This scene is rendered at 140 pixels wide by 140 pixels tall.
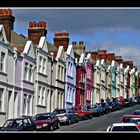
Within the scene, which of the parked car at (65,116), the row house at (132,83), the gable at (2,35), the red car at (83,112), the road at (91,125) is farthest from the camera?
the row house at (132,83)

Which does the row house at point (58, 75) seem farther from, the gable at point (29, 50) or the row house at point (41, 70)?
the gable at point (29, 50)

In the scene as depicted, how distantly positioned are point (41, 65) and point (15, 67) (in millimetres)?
6450

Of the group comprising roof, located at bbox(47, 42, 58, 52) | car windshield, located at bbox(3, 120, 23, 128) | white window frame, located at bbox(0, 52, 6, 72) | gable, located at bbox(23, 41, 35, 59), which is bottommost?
car windshield, located at bbox(3, 120, 23, 128)

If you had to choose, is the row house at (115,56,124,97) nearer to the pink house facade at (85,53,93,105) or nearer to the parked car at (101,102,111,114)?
the pink house facade at (85,53,93,105)

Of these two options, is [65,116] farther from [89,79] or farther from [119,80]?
[119,80]

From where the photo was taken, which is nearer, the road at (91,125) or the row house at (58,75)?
the road at (91,125)

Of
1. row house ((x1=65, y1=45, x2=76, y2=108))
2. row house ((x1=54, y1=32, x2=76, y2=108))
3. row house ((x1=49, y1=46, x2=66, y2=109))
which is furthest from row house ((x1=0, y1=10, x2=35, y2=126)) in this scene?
row house ((x1=65, y1=45, x2=76, y2=108))

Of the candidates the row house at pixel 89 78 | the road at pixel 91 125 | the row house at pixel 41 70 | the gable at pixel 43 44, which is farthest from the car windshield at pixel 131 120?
the row house at pixel 89 78

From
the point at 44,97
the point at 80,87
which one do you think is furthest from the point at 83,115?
the point at 80,87

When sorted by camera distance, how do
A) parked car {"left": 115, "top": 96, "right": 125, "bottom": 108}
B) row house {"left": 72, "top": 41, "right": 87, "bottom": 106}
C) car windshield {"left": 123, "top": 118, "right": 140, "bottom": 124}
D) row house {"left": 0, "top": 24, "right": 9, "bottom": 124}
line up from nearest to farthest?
car windshield {"left": 123, "top": 118, "right": 140, "bottom": 124} < row house {"left": 0, "top": 24, "right": 9, "bottom": 124} < row house {"left": 72, "top": 41, "right": 87, "bottom": 106} < parked car {"left": 115, "top": 96, "right": 125, "bottom": 108}

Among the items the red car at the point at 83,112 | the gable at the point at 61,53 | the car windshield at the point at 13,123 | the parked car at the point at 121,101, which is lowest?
the car windshield at the point at 13,123

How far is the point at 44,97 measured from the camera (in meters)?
41.2

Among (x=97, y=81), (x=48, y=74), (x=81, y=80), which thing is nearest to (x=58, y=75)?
(x=48, y=74)
